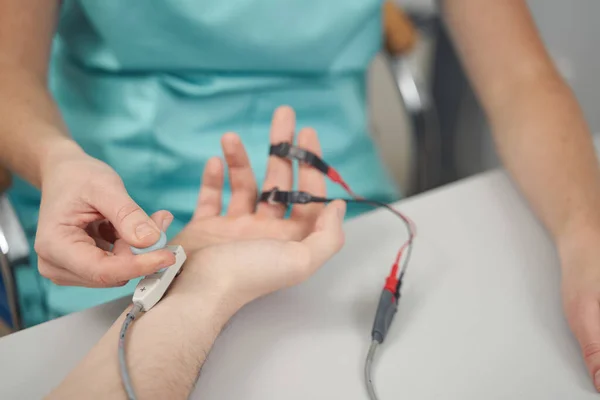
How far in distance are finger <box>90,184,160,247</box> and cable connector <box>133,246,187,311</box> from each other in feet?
0.18

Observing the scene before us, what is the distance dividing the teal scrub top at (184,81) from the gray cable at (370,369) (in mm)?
367

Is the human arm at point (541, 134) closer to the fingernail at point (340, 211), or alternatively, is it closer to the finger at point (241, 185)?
the fingernail at point (340, 211)

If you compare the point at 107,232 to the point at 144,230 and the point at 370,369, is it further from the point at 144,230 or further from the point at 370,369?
the point at 370,369

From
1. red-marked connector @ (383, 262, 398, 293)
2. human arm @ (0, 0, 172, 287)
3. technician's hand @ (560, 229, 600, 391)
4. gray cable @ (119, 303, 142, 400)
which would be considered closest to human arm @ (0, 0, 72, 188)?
human arm @ (0, 0, 172, 287)

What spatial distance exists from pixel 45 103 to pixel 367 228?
0.45 metres

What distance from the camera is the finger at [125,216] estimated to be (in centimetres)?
49

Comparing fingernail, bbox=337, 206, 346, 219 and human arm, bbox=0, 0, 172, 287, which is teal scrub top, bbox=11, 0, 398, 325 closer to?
human arm, bbox=0, 0, 172, 287

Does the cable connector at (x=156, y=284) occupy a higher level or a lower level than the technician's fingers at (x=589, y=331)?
higher

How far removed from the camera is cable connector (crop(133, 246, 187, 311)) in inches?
20.8

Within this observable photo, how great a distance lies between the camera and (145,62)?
31.4 inches

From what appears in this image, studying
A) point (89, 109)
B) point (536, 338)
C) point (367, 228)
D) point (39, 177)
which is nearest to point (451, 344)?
point (536, 338)

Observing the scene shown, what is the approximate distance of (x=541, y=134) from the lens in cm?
75

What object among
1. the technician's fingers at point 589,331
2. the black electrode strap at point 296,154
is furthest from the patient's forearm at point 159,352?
the technician's fingers at point 589,331

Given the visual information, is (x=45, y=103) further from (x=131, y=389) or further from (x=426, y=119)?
(x=426, y=119)
